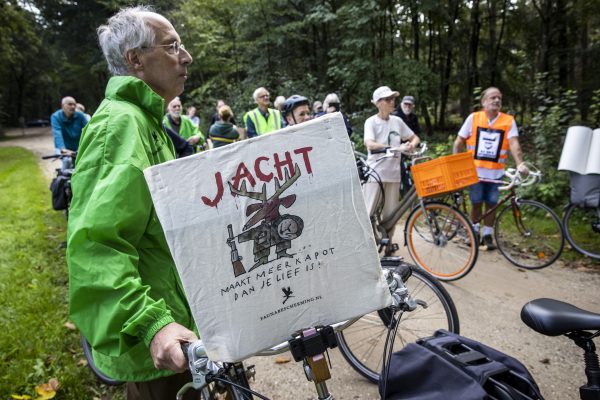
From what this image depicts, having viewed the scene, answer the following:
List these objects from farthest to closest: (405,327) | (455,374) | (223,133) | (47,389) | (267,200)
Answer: (223,133) < (405,327) < (47,389) < (455,374) < (267,200)

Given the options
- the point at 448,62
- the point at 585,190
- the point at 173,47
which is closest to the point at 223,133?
the point at 173,47

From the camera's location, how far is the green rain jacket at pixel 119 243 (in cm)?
112

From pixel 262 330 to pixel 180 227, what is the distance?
36 centimetres

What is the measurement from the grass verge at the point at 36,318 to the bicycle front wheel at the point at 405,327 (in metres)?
1.71

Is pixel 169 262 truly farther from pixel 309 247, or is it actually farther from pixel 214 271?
pixel 309 247

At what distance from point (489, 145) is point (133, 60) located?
15.9ft

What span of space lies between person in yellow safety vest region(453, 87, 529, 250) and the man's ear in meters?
4.52

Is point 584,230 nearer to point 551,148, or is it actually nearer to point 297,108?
point 551,148

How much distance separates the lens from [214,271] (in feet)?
3.35

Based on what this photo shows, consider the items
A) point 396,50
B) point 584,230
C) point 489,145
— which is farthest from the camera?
point 396,50

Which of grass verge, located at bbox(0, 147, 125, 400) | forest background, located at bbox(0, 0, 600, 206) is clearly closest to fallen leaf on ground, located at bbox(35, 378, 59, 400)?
grass verge, located at bbox(0, 147, 125, 400)

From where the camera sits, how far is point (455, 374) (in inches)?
53.2

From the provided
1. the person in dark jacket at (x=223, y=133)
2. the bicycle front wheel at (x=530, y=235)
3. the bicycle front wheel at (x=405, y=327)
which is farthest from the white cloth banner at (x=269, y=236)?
the person in dark jacket at (x=223, y=133)

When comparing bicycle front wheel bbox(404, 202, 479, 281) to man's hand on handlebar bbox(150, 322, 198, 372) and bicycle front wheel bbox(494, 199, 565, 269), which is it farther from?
man's hand on handlebar bbox(150, 322, 198, 372)
